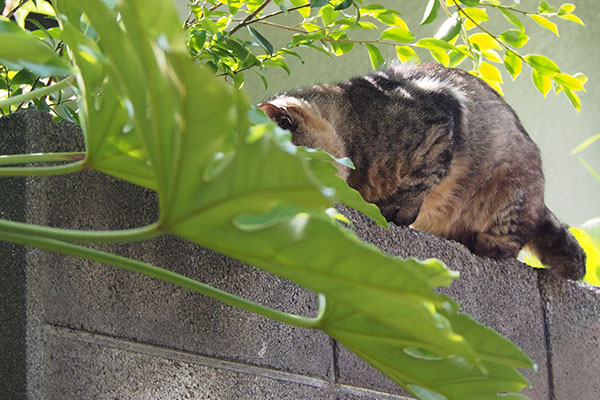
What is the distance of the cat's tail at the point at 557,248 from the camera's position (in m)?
2.28

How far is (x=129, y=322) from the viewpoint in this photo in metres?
1.07

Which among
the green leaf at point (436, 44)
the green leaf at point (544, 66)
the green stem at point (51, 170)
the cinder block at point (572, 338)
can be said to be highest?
the green stem at point (51, 170)

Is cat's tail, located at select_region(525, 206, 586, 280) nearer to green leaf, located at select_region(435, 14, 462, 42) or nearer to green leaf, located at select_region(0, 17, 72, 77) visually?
green leaf, located at select_region(435, 14, 462, 42)

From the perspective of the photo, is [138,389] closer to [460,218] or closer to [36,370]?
[36,370]

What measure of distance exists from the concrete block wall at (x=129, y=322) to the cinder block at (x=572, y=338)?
0.70 meters

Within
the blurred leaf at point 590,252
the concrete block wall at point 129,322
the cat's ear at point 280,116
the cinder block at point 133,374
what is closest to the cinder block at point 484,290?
the concrete block wall at point 129,322

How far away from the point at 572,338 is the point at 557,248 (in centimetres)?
37

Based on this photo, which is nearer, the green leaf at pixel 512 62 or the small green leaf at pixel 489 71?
the green leaf at pixel 512 62

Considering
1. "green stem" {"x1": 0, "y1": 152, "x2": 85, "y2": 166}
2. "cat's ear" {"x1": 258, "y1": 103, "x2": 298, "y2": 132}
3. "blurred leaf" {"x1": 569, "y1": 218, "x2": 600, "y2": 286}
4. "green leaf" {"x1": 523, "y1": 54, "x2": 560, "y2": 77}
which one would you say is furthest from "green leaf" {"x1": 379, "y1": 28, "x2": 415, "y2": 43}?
"blurred leaf" {"x1": 569, "y1": 218, "x2": 600, "y2": 286}

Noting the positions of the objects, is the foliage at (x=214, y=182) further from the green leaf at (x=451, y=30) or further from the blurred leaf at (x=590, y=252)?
the blurred leaf at (x=590, y=252)

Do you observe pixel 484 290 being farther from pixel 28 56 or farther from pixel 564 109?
pixel 564 109

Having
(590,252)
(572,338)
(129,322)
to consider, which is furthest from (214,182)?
(590,252)

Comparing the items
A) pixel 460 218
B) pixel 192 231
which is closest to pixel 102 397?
pixel 192 231

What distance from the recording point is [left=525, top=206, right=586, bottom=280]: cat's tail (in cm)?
228
